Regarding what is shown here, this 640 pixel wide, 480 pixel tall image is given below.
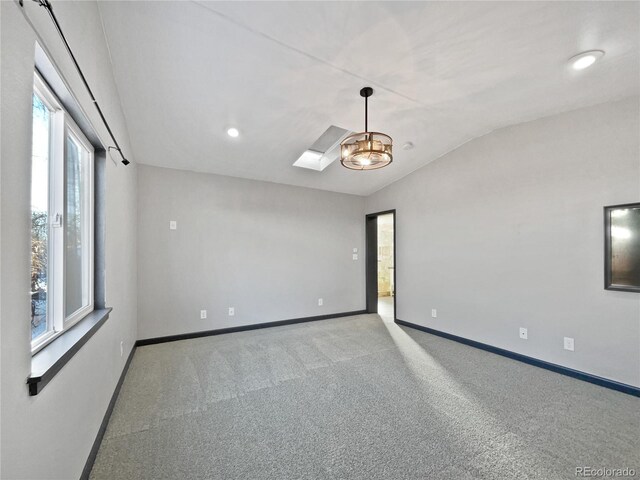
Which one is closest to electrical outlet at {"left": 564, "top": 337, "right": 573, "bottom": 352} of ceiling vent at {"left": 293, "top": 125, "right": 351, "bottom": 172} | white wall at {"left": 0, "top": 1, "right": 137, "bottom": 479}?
ceiling vent at {"left": 293, "top": 125, "right": 351, "bottom": 172}

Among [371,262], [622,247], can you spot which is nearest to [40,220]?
[622,247]

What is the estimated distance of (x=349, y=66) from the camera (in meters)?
2.23

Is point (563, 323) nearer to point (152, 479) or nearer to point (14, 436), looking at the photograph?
point (152, 479)

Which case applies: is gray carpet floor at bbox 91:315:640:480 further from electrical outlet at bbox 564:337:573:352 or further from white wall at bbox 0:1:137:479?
white wall at bbox 0:1:137:479

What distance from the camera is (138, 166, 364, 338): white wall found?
378 cm

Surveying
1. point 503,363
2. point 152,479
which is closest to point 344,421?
point 152,479

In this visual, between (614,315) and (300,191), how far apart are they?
416 cm

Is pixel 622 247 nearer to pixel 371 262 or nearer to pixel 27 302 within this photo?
pixel 371 262

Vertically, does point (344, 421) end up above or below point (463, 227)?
below

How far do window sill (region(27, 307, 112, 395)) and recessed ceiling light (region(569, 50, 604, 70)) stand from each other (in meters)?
3.66

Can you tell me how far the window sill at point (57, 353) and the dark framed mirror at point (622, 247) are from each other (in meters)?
4.06

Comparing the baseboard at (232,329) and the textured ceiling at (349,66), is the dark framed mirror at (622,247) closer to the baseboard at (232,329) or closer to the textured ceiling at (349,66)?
the textured ceiling at (349,66)

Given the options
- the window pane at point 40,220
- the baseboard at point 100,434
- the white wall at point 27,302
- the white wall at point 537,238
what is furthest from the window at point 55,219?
the white wall at point 537,238

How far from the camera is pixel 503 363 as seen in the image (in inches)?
123
